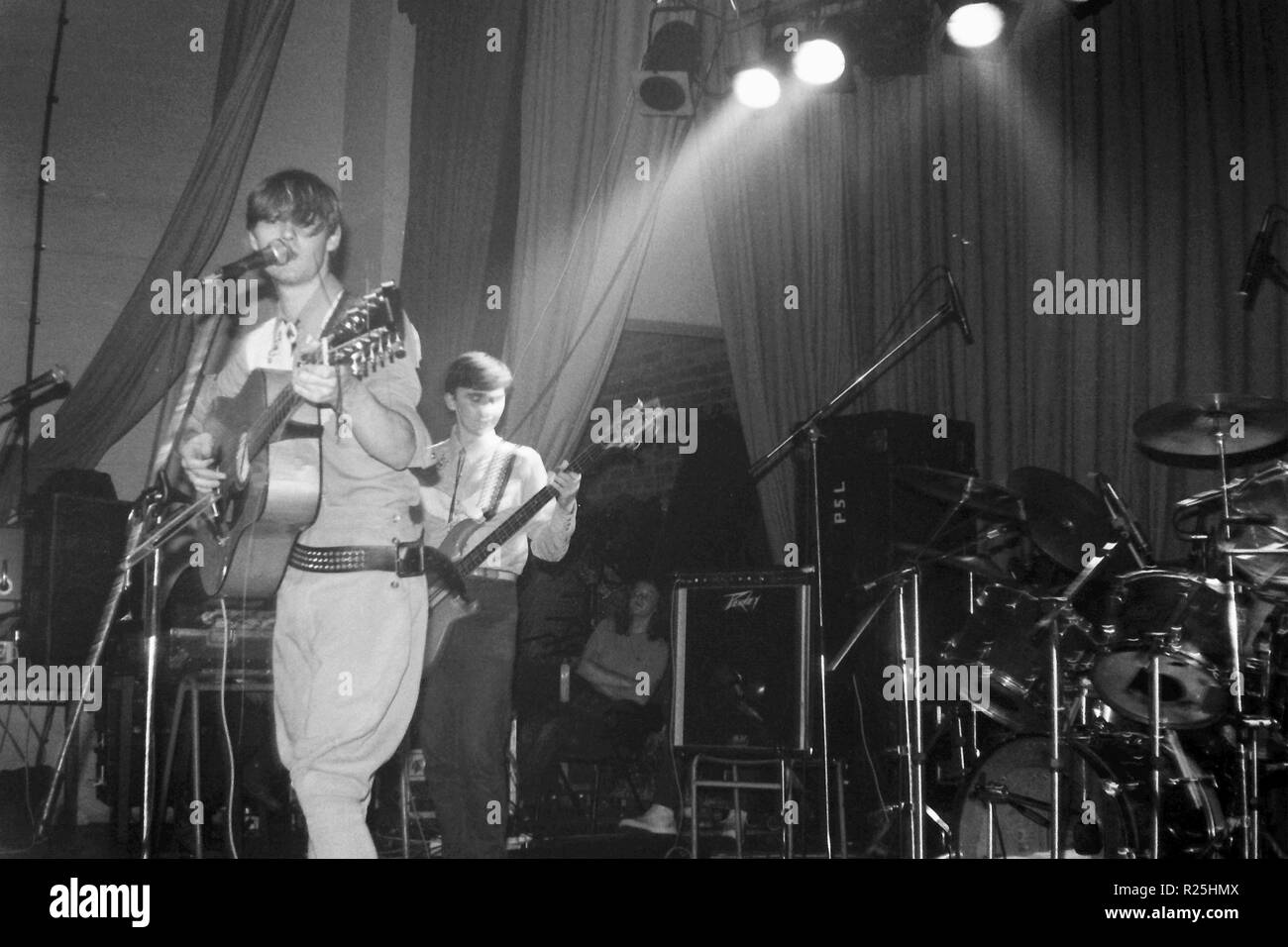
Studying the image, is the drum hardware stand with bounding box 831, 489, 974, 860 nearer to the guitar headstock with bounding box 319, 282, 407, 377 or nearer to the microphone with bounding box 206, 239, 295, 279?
the guitar headstock with bounding box 319, 282, 407, 377

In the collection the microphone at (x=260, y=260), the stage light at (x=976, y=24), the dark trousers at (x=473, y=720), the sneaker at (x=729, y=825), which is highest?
the stage light at (x=976, y=24)

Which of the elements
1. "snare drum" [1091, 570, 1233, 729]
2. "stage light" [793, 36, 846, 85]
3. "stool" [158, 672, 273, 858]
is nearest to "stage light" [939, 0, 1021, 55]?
"stage light" [793, 36, 846, 85]

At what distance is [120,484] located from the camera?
5352mm

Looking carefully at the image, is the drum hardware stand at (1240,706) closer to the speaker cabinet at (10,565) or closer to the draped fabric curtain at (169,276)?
the draped fabric curtain at (169,276)

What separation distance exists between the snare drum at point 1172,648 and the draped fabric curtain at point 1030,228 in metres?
1.30

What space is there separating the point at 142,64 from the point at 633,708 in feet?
10.8

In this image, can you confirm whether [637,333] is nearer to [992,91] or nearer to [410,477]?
[992,91]

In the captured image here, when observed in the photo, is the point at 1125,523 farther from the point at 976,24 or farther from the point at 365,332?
the point at 365,332

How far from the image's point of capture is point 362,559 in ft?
9.72

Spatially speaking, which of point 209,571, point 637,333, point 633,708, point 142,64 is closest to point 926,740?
point 633,708

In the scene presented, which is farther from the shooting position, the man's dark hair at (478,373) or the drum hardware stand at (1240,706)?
Answer: the man's dark hair at (478,373)

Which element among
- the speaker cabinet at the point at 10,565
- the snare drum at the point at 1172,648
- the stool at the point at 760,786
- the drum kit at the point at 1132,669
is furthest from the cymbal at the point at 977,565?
the speaker cabinet at the point at 10,565

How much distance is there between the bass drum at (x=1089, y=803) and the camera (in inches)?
138
